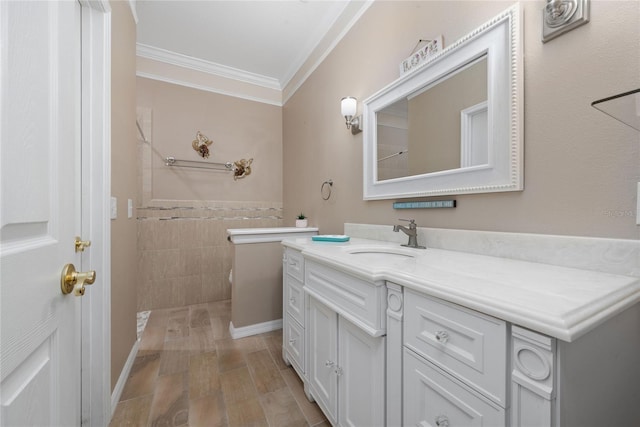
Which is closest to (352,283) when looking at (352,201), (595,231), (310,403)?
(595,231)

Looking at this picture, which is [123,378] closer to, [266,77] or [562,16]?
[562,16]

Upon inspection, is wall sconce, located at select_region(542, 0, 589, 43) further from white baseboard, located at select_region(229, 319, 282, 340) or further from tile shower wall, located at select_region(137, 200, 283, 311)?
tile shower wall, located at select_region(137, 200, 283, 311)

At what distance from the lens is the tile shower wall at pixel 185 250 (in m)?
2.71

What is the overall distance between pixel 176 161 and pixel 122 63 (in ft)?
4.45

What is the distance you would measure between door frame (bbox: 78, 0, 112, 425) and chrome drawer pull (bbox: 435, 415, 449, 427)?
4.89ft

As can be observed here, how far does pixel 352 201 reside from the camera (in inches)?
79.0

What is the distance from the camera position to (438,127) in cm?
135

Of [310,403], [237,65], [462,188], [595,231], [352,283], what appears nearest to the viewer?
[595,231]

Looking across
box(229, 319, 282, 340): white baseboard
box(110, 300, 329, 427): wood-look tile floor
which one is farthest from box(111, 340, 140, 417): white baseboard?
box(229, 319, 282, 340): white baseboard

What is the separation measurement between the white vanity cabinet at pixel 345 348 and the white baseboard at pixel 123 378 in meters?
1.05

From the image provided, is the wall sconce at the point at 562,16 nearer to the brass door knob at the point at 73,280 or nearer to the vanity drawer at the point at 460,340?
the vanity drawer at the point at 460,340

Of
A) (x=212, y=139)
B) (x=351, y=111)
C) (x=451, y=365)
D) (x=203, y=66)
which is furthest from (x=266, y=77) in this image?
(x=451, y=365)

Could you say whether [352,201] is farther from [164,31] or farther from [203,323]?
[164,31]

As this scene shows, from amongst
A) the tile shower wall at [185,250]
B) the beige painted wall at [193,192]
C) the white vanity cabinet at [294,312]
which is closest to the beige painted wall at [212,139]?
the beige painted wall at [193,192]
